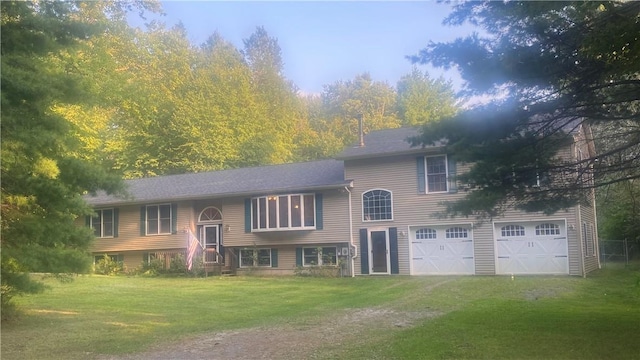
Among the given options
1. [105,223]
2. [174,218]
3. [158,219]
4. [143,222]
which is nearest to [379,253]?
[174,218]

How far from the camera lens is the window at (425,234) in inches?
844

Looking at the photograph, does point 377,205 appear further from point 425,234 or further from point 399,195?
point 425,234

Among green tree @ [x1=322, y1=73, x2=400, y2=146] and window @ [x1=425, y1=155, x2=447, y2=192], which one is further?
green tree @ [x1=322, y1=73, x2=400, y2=146]

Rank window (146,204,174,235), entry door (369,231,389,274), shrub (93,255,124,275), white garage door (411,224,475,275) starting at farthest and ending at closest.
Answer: shrub (93,255,124,275) → window (146,204,174,235) → entry door (369,231,389,274) → white garage door (411,224,475,275)

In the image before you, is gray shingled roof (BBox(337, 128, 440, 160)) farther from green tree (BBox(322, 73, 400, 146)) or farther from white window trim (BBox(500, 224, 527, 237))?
green tree (BBox(322, 73, 400, 146))

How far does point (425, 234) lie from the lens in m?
21.6

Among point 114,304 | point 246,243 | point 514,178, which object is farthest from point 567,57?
point 246,243

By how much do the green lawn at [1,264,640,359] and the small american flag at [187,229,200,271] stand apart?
12.9ft

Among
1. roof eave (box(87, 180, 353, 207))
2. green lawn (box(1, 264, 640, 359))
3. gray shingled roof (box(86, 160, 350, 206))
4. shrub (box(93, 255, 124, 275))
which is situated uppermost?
gray shingled roof (box(86, 160, 350, 206))

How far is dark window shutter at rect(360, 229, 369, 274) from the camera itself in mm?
22109

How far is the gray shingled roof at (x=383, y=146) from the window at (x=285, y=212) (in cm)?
250

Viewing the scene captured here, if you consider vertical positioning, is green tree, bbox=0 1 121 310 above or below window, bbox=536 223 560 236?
above

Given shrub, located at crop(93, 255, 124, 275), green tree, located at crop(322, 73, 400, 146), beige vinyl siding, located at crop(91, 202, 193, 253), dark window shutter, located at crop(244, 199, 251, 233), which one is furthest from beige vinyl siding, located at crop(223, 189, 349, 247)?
green tree, located at crop(322, 73, 400, 146)

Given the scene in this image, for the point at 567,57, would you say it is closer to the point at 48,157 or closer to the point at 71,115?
the point at 48,157
